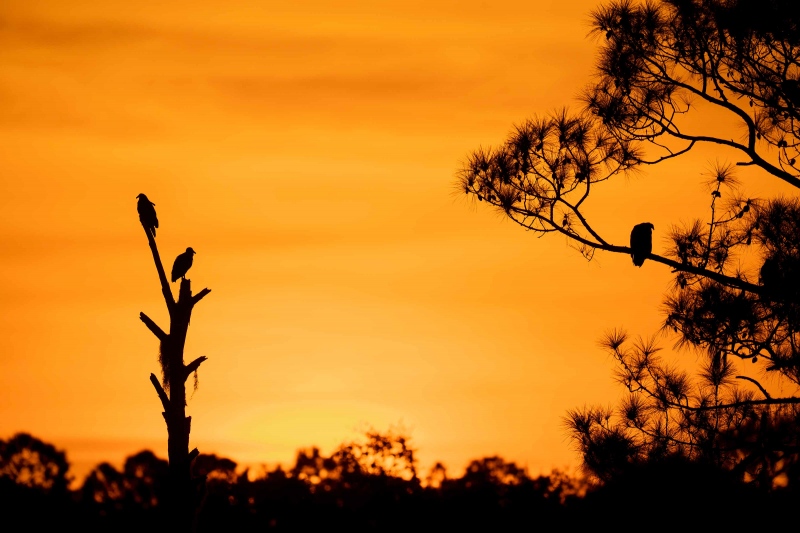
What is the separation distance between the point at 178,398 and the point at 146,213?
172cm

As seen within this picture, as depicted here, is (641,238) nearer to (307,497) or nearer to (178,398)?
(178,398)

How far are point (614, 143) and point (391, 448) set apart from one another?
21.1 metres

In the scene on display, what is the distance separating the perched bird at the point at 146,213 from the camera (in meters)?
9.87

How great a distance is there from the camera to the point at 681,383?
9.04 meters

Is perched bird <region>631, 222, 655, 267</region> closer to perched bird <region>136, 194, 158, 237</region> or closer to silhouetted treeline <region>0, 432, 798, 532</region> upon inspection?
perched bird <region>136, 194, 158, 237</region>

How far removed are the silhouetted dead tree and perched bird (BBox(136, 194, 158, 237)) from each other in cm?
5

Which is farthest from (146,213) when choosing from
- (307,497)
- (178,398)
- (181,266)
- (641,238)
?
(307,497)

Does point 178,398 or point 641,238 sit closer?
point 641,238

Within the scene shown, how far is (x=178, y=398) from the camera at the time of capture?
31.9ft

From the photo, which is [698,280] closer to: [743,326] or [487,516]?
[743,326]

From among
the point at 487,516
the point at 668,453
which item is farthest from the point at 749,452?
the point at 487,516

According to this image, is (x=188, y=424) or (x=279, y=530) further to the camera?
(x=279, y=530)

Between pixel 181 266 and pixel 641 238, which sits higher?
pixel 181 266

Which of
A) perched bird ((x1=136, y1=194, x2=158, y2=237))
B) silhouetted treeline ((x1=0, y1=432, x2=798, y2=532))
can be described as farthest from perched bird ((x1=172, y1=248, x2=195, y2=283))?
silhouetted treeline ((x1=0, y1=432, x2=798, y2=532))
